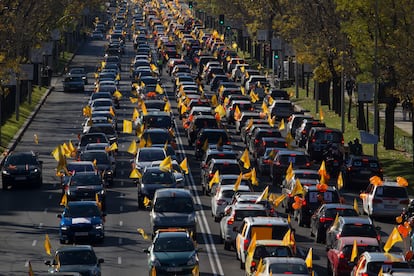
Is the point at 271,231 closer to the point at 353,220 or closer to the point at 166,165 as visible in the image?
the point at 353,220

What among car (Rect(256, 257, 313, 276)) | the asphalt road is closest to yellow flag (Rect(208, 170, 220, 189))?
the asphalt road

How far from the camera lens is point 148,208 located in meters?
55.7

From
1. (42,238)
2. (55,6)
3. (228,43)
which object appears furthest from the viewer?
(228,43)

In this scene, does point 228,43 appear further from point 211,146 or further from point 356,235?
point 356,235

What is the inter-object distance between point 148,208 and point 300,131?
2257 centimetres

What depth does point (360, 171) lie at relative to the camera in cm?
6094

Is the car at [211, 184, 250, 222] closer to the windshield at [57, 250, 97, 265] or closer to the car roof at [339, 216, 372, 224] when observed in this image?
the car roof at [339, 216, 372, 224]

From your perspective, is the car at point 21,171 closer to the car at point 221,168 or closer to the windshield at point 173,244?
the car at point 221,168

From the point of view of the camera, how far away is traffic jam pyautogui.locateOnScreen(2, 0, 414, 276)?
129 feet

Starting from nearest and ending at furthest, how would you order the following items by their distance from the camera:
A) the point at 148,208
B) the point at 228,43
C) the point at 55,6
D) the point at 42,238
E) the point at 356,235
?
the point at 356,235 → the point at 42,238 → the point at 148,208 → the point at 55,6 → the point at 228,43

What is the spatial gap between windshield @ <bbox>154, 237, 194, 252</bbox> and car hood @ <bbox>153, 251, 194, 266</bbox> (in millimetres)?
204

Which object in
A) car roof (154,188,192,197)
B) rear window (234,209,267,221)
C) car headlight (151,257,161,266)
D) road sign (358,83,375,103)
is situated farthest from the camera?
road sign (358,83,375,103)

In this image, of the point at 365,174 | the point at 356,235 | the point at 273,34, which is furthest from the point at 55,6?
the point at 356,235

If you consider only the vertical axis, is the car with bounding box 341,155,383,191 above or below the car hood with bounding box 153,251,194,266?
below
